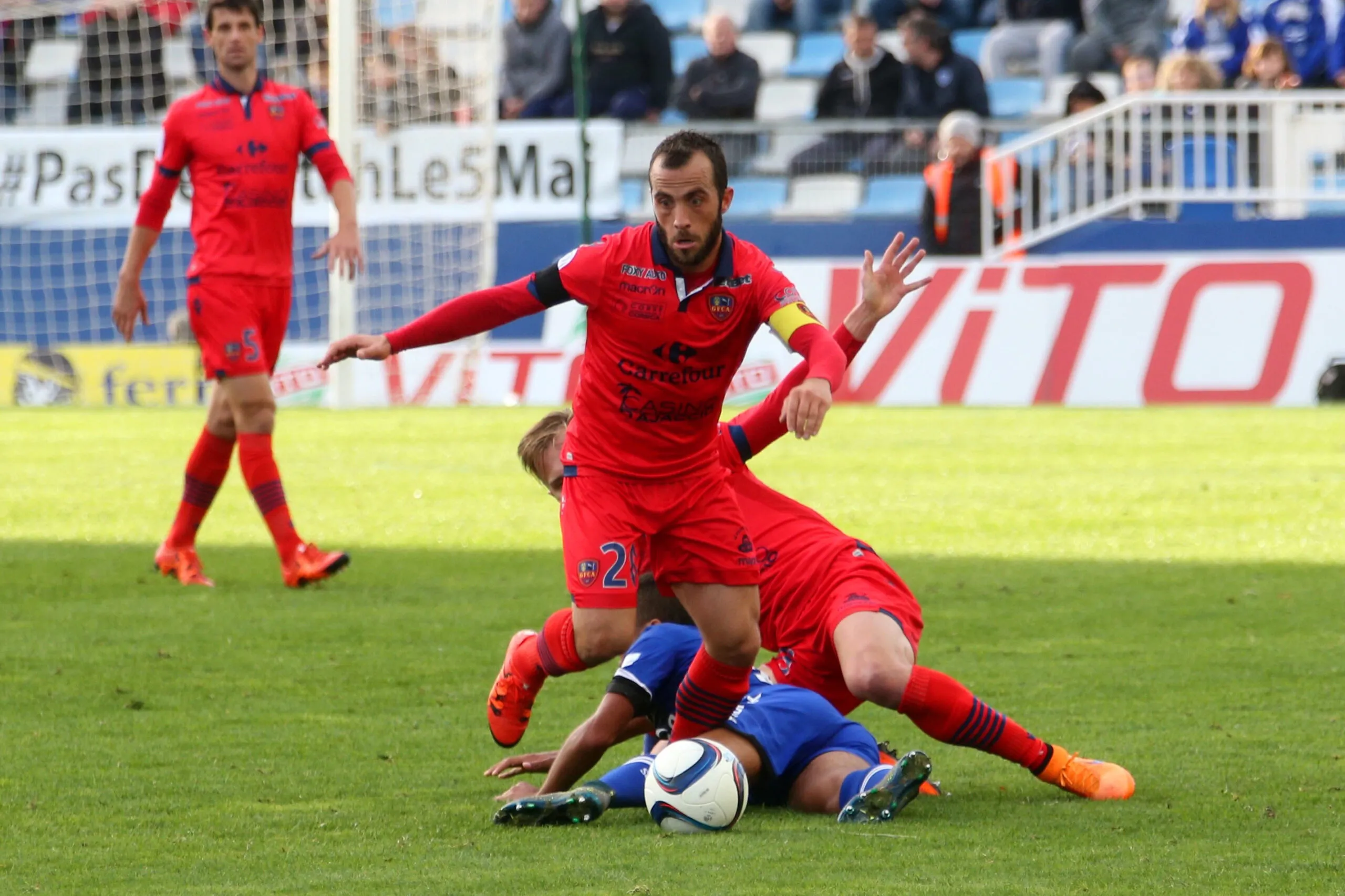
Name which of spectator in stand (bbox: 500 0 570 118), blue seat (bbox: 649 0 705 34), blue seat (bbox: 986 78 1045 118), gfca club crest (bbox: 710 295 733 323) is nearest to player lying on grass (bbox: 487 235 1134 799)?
gfca club crest (bbox: 710 295 733 323)

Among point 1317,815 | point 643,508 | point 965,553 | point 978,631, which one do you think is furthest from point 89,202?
point 1317,815

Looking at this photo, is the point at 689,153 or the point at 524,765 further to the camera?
the point at 524,765

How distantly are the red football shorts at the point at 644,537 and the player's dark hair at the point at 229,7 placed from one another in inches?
153

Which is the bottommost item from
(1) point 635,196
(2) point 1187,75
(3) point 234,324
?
(1) point 635,196

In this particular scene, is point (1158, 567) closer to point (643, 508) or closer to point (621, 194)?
point (643, 508)

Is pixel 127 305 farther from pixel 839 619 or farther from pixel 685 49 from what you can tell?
pixel 685 49

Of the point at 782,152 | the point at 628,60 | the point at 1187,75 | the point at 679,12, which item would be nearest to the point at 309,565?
the point at 1187,75

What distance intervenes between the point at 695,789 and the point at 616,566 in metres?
0.69

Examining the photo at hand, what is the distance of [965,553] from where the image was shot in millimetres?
8836

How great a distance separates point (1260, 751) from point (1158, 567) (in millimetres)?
3465

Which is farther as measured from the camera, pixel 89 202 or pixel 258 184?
pixel 89 202

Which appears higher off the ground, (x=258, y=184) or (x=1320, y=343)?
(x=258, y=184)

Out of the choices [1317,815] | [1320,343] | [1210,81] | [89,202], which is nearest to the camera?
[1317,815]

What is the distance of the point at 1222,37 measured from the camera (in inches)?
755
